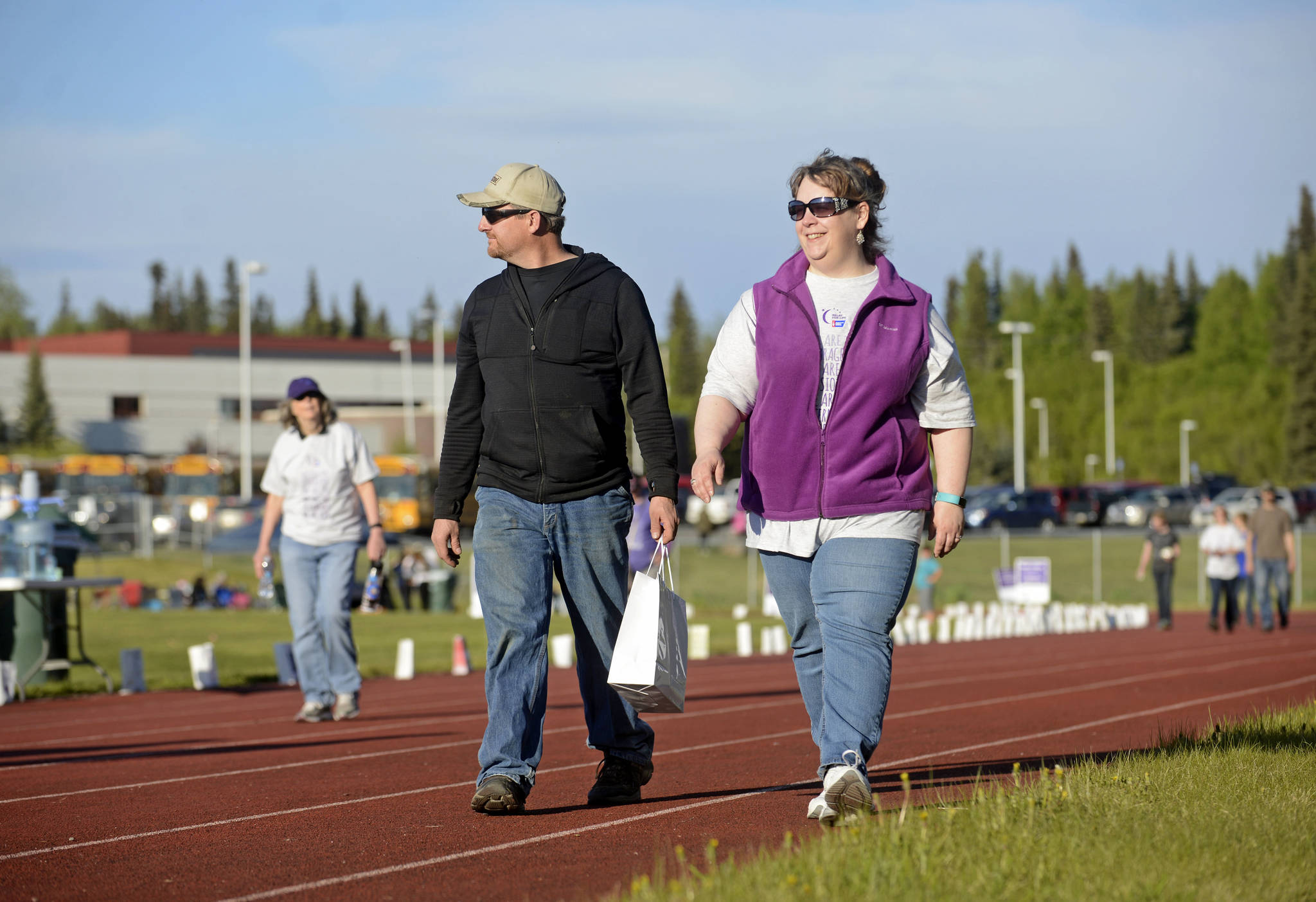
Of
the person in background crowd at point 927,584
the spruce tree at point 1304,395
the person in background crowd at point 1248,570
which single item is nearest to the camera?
the person in background crowd at point 1248,570

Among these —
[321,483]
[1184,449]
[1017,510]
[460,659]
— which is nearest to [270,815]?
[321,483]

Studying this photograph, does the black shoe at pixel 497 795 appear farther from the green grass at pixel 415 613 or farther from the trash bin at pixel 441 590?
the trash bin at pixel 441 590

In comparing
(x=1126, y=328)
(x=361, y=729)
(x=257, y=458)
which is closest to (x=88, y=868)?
(x=361, y=729)

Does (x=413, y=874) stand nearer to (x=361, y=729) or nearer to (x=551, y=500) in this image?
(x=551, y=500)

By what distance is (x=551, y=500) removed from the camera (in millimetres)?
6379

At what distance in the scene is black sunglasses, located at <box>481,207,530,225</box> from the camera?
6512mm

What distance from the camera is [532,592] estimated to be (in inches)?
251

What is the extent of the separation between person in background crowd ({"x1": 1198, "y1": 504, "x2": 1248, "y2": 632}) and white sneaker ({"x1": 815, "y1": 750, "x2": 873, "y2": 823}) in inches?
788

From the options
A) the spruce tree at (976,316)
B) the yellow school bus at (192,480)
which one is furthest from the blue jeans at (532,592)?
the spruce tree at (976,316)

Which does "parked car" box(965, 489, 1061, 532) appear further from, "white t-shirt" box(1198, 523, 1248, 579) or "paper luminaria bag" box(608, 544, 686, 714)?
"paper luminaria bag" box(608, 544, 686, 714)

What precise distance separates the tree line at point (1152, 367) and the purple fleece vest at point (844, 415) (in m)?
50.0

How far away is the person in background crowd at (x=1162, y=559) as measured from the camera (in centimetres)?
2628

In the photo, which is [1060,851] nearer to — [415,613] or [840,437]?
[840,437]

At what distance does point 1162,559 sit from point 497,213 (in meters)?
→ 21.6
